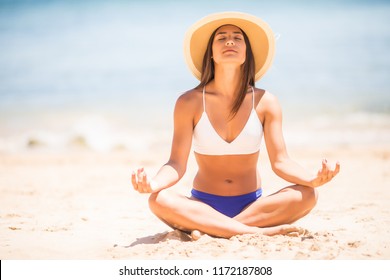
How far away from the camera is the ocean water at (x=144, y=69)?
1140cm

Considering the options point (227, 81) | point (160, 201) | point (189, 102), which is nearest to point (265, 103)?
point (227, 81)

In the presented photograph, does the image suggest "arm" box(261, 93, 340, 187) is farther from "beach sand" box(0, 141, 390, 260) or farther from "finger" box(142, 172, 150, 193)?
"finger" box(142, 172, 150, 193)

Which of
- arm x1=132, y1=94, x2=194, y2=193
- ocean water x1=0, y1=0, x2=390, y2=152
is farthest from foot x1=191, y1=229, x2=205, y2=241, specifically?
ocean water x1=0, y1=0, x2=390, y2=152

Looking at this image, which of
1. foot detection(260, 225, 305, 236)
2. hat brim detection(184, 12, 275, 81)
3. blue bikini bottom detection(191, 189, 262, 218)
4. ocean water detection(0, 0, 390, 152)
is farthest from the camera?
ocean water detection(0, 0, 390, 152)

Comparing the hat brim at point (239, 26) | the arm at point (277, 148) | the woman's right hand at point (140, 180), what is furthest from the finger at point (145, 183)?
the hat brim at point (239, 26)

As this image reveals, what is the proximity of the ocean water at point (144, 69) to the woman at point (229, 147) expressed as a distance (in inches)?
272

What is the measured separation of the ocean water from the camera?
11.4 m

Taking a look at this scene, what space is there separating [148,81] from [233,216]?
41.8 ft

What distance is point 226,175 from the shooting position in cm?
324

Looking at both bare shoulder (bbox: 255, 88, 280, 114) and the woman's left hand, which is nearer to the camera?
the woman's left hand

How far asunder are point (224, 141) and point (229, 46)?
657mm

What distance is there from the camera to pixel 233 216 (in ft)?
10.5

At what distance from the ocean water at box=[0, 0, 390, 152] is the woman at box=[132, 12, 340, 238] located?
690 cm

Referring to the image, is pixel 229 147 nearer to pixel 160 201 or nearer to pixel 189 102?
pixel 189 102
